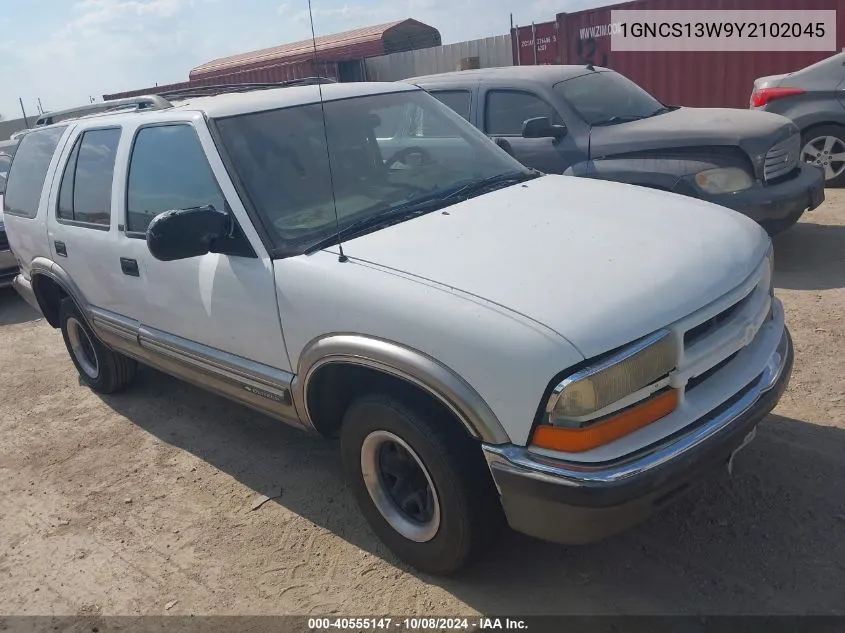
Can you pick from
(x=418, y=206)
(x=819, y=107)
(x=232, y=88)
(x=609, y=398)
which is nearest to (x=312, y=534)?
(x=418, y=206)

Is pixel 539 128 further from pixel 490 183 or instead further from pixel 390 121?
pixel 490 183

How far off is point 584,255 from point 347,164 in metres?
1.32

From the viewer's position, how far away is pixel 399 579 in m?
2.89

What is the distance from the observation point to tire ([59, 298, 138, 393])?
486cm

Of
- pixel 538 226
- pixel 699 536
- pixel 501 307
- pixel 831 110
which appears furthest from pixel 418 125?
pixel 831 110

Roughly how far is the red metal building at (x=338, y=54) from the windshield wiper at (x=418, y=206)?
14485 mm

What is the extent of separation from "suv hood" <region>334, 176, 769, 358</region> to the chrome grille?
2.86m

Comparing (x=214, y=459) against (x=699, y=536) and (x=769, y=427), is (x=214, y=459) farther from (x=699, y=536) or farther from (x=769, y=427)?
(x=769, y=427)

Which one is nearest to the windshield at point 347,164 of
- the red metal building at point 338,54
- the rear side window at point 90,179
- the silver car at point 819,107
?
the rear side window at point 90,179

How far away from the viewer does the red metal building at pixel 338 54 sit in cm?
1800

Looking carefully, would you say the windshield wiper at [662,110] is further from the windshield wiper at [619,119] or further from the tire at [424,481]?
the tire at [424,481]

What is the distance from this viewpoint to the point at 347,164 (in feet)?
11.1

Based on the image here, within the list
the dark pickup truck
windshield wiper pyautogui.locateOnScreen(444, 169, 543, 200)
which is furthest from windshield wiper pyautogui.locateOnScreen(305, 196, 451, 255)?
the dark pickup truck

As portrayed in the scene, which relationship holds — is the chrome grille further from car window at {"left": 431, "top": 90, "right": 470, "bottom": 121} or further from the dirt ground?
car window at {"left": 431, "top": 90, "right": 470, "bottom": 121}
